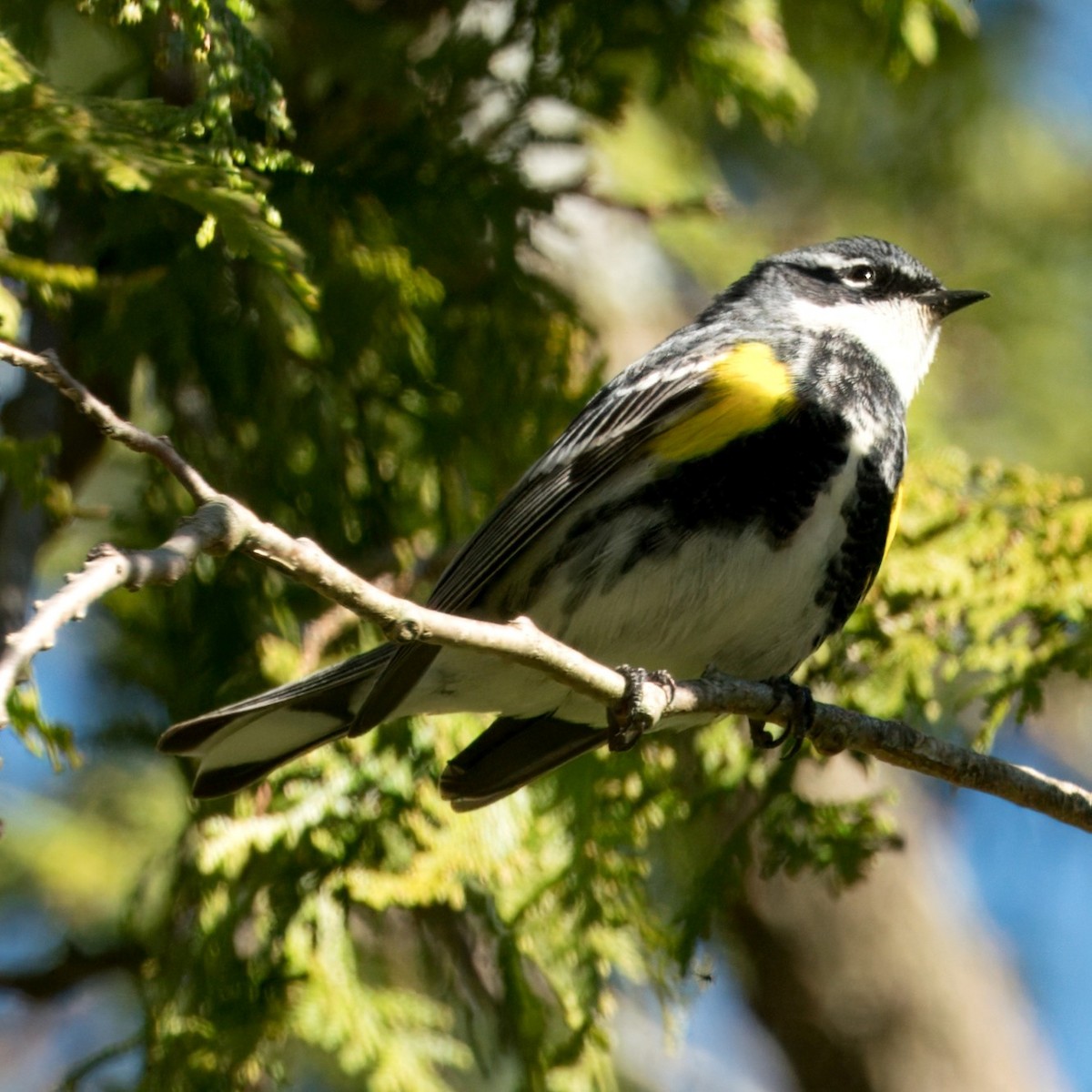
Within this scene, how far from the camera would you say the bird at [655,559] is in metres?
3.15

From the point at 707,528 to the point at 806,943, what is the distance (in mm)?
2329

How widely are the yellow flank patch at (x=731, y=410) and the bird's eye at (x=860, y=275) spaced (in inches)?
30.2

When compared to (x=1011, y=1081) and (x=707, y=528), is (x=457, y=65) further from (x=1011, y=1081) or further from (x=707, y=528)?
(x=1011, y=1081)

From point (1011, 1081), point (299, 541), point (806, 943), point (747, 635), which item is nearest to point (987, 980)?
point (1011, 1081)

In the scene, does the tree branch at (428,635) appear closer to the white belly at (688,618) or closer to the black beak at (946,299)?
the white belly at (688,618)

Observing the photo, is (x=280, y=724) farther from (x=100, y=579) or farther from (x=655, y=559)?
(x=100, y=579)

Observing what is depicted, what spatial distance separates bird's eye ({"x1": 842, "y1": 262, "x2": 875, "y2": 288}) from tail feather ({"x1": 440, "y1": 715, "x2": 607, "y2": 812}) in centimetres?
146

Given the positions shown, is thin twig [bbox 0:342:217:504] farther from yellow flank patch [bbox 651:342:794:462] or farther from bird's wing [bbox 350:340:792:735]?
yellow flank patch [bbox 651:342:794:462]

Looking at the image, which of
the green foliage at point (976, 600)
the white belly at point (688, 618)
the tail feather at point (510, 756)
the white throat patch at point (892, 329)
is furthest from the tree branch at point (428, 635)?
the white throat patch at point (892, 329)

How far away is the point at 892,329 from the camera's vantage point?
3902mm

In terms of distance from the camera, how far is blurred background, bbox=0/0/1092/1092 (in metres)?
3.71

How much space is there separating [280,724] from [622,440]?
958mm

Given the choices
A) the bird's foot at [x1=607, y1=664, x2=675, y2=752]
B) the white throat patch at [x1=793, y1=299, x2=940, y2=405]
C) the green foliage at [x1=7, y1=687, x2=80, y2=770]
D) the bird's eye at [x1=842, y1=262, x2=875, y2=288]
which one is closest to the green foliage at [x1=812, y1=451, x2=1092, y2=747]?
the white throat patch at [x1=793, y1=299, x2=940, y2=405]

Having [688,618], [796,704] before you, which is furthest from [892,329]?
[796,704]
